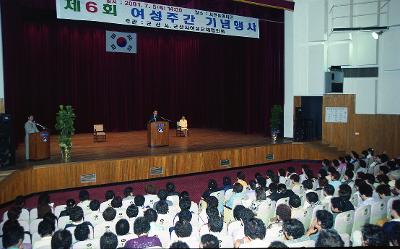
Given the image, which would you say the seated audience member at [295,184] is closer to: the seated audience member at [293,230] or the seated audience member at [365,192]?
the seated audience member at [365,192]

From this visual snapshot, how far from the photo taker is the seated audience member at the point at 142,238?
383 centimetres

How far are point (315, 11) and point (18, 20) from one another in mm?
9270

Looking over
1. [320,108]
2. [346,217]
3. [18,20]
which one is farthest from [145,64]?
[346,217]

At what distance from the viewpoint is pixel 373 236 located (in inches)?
133

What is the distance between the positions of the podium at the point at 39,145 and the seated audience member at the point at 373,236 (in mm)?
7522

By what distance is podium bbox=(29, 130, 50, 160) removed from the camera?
891 centimetres

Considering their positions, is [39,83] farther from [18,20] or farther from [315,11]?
[315,11]

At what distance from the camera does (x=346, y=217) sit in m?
4.67

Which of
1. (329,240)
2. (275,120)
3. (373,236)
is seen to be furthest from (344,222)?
(275,120)

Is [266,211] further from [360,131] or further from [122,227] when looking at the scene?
[360,131]

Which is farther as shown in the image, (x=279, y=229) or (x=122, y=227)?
(x=279, y=229)

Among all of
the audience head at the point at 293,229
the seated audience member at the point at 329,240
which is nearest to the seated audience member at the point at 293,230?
the audience head at the point at 293,229

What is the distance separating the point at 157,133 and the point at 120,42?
18.2 ft

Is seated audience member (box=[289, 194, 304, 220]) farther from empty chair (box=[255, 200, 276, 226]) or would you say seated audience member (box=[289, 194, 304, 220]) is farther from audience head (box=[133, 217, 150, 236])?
audience head (box=[133, 217, 150, 236])
